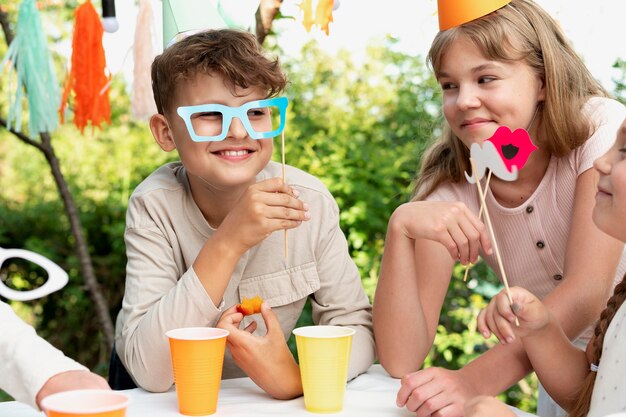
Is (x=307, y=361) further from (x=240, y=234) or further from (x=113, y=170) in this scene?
(x=113, y=170)

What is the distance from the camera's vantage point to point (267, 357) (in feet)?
4.05

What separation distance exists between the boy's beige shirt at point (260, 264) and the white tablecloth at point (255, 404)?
9 centimetres

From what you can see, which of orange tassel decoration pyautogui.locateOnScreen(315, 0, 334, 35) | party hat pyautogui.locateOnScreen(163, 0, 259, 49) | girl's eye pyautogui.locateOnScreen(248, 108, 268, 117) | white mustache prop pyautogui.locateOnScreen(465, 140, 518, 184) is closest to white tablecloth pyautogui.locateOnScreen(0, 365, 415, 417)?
white mustache prop pyautogui.locateOnScreen(465, 140, 518, 184)

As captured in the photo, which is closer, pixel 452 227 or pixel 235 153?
pixel 452 227

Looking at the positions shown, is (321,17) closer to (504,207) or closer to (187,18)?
(187,18)

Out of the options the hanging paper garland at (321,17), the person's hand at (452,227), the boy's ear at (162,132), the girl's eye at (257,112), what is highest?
the hanging paper garland at (321,17)

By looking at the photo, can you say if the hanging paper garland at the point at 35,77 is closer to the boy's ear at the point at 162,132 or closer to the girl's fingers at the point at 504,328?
the boy's ear at the point at 162,132

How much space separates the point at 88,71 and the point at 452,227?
1360 millimetres

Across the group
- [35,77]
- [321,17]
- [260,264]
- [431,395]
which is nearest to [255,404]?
[431,395]

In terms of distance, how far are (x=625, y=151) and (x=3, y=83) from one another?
4.26m

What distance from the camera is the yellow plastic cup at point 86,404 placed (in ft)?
2.68

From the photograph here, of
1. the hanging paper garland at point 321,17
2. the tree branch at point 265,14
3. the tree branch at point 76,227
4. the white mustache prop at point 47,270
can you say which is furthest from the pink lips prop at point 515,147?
the tree branch at point 76,227

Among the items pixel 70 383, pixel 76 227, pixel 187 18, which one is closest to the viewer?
pixel 70 383

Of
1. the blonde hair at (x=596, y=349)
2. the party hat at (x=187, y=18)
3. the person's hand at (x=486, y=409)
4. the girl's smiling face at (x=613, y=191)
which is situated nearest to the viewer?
the person's hand at (x=486, y=409)
